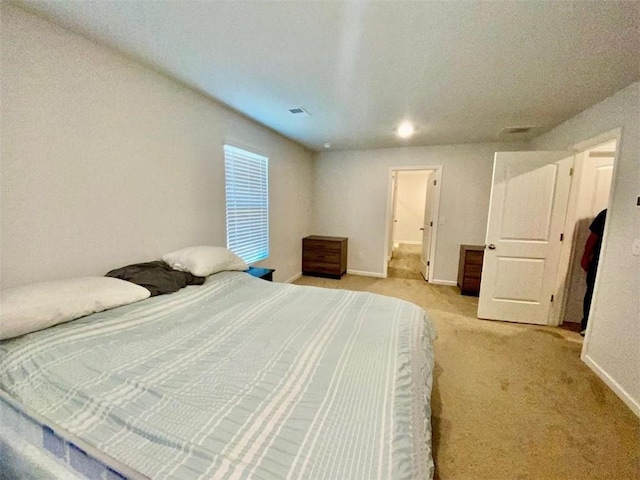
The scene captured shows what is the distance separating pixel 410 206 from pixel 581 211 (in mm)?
5247

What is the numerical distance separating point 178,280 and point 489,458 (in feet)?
7.12

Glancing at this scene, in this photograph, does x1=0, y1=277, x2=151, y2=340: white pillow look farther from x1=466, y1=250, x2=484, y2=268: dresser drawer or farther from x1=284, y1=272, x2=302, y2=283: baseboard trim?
x1=466, y1=250, x2=484, y2=268: dresser drawer

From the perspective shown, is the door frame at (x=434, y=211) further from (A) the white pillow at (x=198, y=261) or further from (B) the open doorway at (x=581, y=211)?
(A) the white pillow at (x=198, y=261)

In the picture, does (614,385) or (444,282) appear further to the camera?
(444,282)

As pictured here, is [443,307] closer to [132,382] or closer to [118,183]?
[132,382]

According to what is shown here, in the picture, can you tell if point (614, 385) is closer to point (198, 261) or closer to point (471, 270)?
point (471, 270)

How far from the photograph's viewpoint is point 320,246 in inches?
182

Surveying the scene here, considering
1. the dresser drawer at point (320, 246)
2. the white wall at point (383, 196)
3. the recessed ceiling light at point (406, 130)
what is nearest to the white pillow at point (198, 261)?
the dresser drawer at point (320, 246)

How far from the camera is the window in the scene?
2.96 meters

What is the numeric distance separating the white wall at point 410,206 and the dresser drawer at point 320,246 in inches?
160

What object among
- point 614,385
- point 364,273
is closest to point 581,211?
point 614,385

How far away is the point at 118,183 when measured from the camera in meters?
1.81

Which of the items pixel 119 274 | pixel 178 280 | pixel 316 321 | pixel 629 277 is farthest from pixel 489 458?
pixel 119 274

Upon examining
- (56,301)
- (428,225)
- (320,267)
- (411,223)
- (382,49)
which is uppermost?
(382,49)
